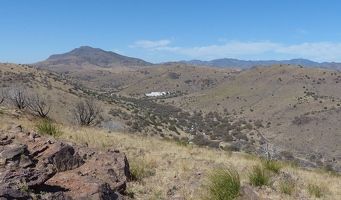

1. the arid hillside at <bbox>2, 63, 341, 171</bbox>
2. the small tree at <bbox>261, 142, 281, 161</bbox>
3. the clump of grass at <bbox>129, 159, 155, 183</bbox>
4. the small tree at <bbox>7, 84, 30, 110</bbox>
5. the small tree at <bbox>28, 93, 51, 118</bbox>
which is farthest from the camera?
the arid hillside at <bbox>2, 63, 341, 171</bbox>

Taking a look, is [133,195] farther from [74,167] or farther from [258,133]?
[258,133]

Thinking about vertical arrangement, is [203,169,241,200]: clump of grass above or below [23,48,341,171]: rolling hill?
above

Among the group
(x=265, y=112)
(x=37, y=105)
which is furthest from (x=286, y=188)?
(x=265, y=112)


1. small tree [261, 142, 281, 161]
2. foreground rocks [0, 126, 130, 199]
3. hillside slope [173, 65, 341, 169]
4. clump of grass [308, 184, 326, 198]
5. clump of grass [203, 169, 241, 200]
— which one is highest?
foreground rocks [0, 126, 130, 199]

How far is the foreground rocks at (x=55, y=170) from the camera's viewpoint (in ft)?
15.1

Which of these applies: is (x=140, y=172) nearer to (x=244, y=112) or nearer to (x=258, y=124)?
(x=258, y=124)

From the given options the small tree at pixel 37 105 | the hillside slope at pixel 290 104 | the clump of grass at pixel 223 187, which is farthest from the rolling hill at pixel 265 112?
the clump of grass at pixel 223 187

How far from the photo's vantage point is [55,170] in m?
6.09

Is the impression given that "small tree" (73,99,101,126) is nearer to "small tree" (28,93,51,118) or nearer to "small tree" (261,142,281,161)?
"small tree" (28,93,51,118)

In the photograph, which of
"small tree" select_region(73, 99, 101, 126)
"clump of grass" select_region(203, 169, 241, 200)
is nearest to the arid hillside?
"small tree" select_region(73, 99, 101, 126)

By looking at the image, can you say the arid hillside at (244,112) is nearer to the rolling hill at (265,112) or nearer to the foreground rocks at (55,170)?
the rolling hill at (265,112)

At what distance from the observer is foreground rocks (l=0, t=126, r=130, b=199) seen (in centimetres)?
462

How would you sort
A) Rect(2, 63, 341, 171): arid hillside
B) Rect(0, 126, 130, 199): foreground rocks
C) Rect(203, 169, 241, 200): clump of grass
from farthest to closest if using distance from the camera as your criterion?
Rect(2, 63, 341, 171): arid hillside
Rect(203, 169, 241, 200): clump of grass
Rect(0, 126, 130, 199): foreground rocks

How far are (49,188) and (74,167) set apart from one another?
5.75 feet
